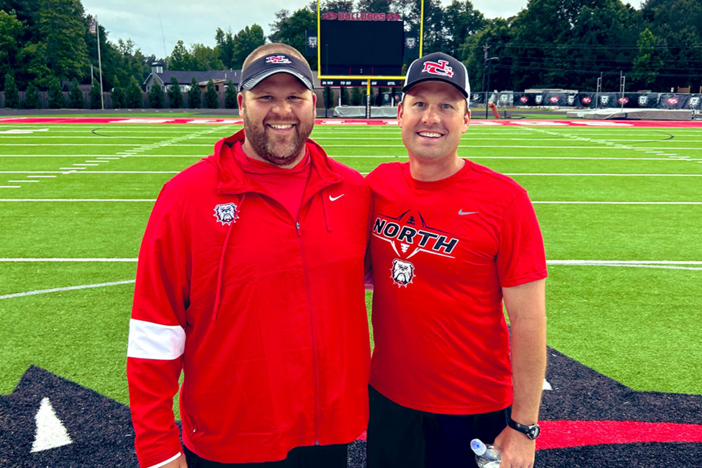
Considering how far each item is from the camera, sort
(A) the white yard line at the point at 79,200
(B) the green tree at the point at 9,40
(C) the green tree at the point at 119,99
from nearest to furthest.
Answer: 1. (A) the white yard line at the point at 79,200
2. (C) the green tree at the point at 119,99
3. (B) the green tree at the point at 9,40

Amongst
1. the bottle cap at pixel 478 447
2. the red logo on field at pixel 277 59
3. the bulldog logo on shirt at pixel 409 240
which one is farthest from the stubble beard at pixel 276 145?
the bottle cap at pixel 478 447

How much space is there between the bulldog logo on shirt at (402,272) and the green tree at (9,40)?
64.0 meters

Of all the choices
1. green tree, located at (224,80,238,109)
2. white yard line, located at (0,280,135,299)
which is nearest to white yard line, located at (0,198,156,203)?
white yard line, located at (0,280,135,299)

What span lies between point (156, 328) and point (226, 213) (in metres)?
0.45

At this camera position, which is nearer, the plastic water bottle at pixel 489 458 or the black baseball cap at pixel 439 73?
the plastic water bottle at pixel 489 458

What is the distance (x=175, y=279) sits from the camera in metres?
1.96

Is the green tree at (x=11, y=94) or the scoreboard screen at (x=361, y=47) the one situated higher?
the scoreboard screen at (x=361, y=47)

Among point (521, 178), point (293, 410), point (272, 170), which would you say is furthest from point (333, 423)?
point (521, 178)

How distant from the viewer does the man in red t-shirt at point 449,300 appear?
2127 mm

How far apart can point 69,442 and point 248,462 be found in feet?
5.51

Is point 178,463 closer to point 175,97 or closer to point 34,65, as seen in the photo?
point 175,97

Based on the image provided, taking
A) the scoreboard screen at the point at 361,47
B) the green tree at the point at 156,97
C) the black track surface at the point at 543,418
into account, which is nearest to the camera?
the black track surface at the point at 543,418

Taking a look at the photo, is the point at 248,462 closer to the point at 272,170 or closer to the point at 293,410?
the point at 293,410

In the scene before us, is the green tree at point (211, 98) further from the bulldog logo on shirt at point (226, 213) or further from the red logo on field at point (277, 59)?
the bulldog logo on shirt at point (226, 213)
